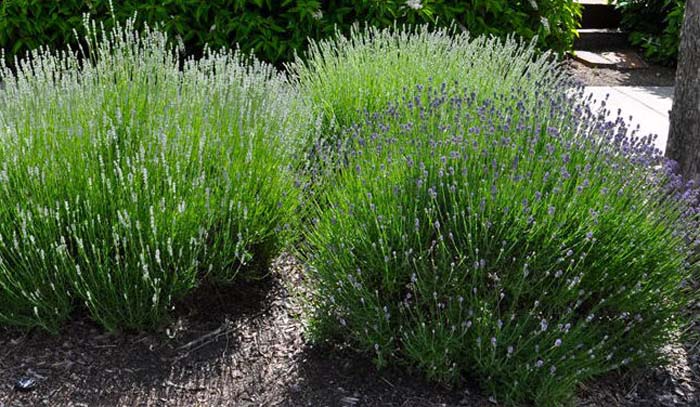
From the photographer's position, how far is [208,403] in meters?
2.82

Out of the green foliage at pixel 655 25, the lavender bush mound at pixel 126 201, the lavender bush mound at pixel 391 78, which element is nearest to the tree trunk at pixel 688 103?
the lavender bush mound at pixel 391 78

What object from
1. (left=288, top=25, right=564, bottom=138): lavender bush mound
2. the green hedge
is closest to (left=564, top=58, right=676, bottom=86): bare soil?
the green hedge

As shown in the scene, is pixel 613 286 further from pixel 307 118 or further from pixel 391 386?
pixel 307 118

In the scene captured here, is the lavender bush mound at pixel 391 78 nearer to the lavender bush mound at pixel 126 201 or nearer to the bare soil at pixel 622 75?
the lavender bush mound at pixel 126 201

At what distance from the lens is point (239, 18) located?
20.8 ft

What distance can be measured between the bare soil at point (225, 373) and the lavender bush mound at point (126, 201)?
0.34ft

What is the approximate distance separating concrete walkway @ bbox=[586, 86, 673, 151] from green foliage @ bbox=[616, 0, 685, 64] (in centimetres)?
90

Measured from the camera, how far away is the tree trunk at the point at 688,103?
3.71 m

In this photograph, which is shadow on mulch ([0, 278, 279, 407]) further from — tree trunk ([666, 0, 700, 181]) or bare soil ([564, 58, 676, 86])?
bare soil ([564, 58, 676, 86])

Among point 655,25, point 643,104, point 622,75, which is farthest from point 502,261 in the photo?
point 655,25

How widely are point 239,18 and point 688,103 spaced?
3646 millimetres

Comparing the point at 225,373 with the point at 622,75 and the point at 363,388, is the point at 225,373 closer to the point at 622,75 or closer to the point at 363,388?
the point at 363,388

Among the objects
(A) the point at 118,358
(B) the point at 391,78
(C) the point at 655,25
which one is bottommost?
(A) the point at 118,358

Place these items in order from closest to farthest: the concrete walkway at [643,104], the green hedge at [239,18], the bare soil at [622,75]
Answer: the concrete walkway at [643,104] → the green hedge at [239,18] → the bare soil at [622,75]
